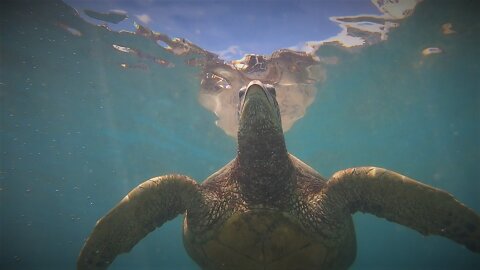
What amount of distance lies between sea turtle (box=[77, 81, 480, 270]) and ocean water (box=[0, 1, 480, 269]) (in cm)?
107

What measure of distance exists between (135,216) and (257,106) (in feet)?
7.69

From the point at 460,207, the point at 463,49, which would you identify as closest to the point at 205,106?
the point at 463,49

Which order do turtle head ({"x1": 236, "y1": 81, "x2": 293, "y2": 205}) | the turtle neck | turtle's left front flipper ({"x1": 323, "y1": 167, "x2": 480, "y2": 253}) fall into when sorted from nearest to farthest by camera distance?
turtle's left front flipper ({"x1": 323, "y1": 167, "x2": 480, "y2": 253}), turtle head ({"x1": 236, "y1": 81, "x2": 293, "y2": 205}), the turtle neck

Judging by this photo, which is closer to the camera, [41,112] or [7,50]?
[7,50]

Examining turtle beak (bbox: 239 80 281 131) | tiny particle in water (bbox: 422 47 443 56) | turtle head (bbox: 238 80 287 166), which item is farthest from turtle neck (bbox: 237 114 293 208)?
tiny particle in water (bbox: 422 47 443 56)

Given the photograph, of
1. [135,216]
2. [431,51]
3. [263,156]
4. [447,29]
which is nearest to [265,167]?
[263,156]

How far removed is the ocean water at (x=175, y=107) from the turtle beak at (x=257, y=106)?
3407mm

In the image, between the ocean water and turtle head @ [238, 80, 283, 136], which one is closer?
turtle head @ [238, 80, 283, 136]

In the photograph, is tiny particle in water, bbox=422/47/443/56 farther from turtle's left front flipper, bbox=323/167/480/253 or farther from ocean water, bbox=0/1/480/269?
turtle's left front flipper, bbox=323/167/480/253

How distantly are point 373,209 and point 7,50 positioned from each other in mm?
15575

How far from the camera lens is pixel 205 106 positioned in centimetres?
1706

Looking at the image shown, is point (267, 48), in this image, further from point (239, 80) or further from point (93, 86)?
point (93, 86)

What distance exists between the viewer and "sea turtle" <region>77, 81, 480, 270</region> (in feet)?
13.5

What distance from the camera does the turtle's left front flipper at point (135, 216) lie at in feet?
13.7
